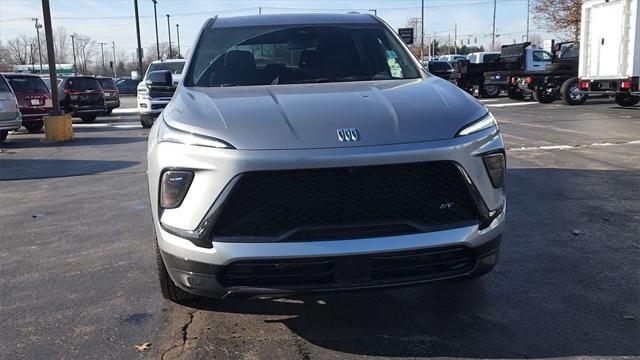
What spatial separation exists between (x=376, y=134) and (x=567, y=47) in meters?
23.6

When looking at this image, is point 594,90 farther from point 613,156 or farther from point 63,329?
point 63,329

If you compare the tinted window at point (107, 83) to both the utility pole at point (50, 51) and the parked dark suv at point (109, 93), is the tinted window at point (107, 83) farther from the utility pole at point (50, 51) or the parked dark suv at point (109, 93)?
the utility pole at point (50, 51)

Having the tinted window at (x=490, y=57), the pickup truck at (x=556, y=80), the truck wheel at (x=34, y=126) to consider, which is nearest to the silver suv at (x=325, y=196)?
the truck wheel at (x=34, y=126)

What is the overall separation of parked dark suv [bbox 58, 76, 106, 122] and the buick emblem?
775 inches

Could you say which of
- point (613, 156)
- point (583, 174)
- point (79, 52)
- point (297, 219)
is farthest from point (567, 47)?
point (79, 52)

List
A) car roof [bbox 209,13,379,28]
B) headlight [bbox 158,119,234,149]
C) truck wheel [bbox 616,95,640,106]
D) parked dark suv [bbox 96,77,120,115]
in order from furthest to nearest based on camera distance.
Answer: parked dark suv [bbox 96,77,120,115] < truck wheel [bbox 616,95,640,106] < car roof [bbox 209,13,379,28] < headlight [bbox 158,119,234,149]

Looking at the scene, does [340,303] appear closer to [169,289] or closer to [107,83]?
[169,289]

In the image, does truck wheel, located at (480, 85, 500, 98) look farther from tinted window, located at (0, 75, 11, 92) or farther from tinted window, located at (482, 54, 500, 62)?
tinted window, located at (0, 75, 11, 92)

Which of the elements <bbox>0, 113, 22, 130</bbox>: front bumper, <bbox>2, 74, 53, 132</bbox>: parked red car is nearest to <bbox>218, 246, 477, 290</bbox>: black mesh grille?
<bbox>0, 113, 22, 130</bbox>: front bumper

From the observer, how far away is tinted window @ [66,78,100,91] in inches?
816

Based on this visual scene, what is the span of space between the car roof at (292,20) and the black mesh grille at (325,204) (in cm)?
222

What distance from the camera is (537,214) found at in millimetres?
6047

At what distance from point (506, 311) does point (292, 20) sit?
109 inches

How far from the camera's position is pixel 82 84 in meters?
20.9
